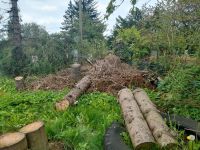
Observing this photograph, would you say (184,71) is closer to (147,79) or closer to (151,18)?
(147,79)

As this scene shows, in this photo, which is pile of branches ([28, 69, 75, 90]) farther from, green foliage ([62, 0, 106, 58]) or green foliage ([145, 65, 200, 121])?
green foliage ([145, 65, 200, 121])

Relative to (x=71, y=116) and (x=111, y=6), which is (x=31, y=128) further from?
(x=111, y=6)

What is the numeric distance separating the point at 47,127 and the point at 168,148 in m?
2.21

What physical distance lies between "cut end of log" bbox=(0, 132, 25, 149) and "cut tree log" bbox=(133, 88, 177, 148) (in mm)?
2110

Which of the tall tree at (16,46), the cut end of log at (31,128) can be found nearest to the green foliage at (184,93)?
the cut end of log at (31,128)

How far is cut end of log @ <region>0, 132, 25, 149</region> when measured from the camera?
4262 mm

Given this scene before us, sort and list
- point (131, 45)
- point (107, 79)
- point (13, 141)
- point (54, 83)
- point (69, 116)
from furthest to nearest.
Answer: point (131, 45), point (54, 83), point (107, 79), point (69, 116), point (13, 141)

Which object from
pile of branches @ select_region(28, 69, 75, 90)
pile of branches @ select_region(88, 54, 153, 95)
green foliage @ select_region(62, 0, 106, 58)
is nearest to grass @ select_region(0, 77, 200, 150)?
pile of branches @ select_region(88, 54, 153, 95)

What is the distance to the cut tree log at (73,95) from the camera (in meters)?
7.92

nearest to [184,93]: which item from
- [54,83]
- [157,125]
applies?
[157,125]

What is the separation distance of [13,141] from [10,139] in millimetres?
107

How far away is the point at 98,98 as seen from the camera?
29.1 feet

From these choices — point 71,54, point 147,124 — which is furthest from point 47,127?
point 71,54

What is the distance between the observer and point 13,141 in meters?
4.31
